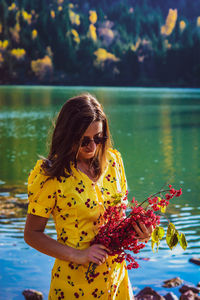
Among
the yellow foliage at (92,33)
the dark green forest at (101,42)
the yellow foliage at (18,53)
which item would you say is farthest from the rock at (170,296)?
the yellow foliage at (92,33)

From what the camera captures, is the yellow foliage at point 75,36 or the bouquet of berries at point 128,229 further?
the yellow foliage at point 75,36

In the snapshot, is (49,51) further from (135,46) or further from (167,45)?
(167,45)

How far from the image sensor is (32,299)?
17.3 feet

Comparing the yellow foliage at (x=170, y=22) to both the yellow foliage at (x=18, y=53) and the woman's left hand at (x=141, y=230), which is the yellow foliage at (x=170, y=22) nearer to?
the yellow foliage at (x=18, y=53)

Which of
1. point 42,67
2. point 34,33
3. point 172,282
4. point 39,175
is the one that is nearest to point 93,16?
point 34,33

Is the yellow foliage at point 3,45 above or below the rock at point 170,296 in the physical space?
below

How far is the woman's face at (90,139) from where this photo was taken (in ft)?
7.06

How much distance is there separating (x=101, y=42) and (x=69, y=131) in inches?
5284

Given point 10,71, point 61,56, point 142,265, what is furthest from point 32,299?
point 61,56

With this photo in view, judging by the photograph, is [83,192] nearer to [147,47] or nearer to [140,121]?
[140,121]

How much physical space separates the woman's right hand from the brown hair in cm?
33

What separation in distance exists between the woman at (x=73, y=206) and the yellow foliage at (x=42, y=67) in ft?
389

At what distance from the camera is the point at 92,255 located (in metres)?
2.01

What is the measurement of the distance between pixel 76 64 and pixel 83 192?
124 metres
